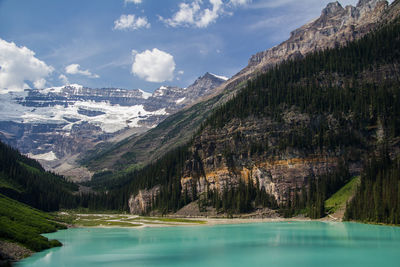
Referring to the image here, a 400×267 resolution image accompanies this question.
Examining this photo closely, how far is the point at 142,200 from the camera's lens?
186875 mm

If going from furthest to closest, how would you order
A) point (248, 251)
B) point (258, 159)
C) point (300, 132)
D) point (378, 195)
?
point (258, 159) < point (300, 132) < point (378, 195) < point (248, 251)

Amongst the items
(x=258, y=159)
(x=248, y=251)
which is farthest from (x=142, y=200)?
(x=248, y=251)

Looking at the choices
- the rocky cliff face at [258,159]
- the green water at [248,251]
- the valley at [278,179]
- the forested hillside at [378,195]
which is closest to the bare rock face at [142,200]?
the valley at [278,179]

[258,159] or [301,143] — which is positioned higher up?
[301,143]

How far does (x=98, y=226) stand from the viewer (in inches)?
4958

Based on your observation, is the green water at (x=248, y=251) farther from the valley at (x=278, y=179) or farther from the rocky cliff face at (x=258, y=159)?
the rocky cliff face at (x=258, y=159)

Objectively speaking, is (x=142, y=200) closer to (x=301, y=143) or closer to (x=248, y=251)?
(x=301, y=143)

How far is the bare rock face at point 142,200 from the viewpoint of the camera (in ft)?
595

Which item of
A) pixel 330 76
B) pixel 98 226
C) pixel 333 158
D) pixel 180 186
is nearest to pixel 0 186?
pixel 98 226

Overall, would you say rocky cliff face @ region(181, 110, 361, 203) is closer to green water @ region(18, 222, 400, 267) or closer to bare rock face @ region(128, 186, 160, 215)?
bare rock face @ region(128, 186, 160, 215)

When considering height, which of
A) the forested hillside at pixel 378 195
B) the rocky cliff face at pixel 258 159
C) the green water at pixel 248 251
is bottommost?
the green water at pixel 248 251

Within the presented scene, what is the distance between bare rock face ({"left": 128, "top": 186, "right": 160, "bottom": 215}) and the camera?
18129 centimetres

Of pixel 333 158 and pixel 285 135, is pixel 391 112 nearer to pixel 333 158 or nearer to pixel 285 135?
pixel 333 158

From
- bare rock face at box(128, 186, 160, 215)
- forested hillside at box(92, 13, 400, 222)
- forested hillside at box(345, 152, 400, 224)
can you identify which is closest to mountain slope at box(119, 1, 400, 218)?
forested hillside at box(92, 13, 400, 222)
